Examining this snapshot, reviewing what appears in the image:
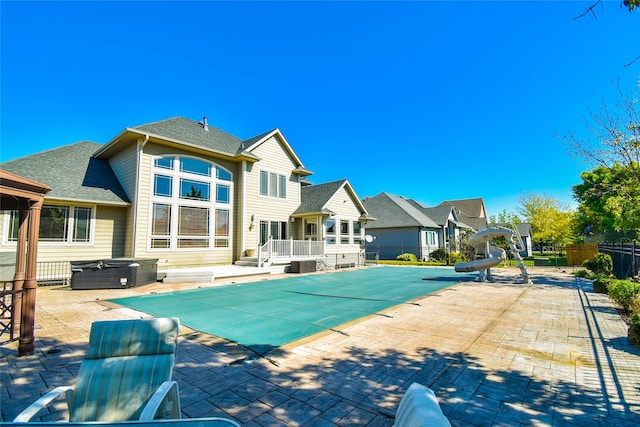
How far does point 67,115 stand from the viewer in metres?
15.4

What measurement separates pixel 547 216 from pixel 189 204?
3786 centimetres

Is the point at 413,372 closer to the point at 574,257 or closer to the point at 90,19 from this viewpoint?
the point at 90,19

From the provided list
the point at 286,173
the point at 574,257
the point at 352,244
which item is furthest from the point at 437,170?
the point at 286,173

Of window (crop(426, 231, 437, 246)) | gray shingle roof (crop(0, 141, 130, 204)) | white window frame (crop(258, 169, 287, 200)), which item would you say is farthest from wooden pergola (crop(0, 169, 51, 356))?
window (crop(426, 231, 437, 246))

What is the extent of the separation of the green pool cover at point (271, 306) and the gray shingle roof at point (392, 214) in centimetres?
1688

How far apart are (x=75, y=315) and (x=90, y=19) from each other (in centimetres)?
961

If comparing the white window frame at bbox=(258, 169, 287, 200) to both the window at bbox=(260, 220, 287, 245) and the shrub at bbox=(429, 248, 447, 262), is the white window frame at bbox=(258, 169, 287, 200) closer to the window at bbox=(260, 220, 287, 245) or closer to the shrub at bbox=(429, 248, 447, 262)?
the window at bbox=(260, 220, 287, 245)

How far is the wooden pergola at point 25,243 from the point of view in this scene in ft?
15.2

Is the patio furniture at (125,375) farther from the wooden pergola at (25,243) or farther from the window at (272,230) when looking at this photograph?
the window at (272,230)

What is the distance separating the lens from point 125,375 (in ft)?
8.55

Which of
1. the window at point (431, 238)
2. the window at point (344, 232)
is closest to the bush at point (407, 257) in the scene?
the window at point (431, 238)

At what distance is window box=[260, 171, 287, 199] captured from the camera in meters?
19.1

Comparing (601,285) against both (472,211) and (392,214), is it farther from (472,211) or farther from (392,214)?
(472,211)

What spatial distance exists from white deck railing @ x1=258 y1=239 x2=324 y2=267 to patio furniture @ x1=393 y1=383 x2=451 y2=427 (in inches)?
610
